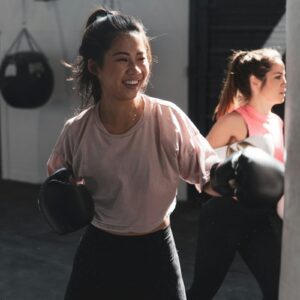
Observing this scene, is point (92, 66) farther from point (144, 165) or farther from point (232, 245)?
point (232, 245)

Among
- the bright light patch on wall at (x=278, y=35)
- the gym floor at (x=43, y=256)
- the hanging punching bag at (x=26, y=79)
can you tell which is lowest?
the gym floor at (x=43, y=256)

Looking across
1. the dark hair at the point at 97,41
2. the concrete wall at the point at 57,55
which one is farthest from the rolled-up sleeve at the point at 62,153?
the concrete wall at the point at 57,55

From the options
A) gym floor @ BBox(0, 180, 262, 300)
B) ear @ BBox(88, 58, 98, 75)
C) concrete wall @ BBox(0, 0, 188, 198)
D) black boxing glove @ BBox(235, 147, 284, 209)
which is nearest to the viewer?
black boxing glove @ BBox(235, 147, 284, 209)

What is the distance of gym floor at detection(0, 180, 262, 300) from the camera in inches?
120

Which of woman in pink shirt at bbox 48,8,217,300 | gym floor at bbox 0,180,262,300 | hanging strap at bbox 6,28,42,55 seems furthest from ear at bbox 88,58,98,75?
hanging strap at bbox 6,28,42,55

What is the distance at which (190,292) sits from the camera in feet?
7.23

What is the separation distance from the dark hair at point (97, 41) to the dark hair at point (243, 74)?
0.71 metres

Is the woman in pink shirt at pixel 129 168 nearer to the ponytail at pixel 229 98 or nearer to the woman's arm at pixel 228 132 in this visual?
the woman's arm at pixel 228 132

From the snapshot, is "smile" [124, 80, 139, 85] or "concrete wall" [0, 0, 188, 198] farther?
"concrete wall" [0, 0, 188, 198]

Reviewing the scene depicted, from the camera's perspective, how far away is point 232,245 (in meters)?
2.13

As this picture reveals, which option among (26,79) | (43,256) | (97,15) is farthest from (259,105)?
(26,79)

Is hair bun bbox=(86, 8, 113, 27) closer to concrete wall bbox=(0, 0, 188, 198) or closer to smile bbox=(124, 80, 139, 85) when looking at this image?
smile bbox=(124, 80, 139, 85)

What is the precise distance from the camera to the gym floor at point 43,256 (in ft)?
10.0

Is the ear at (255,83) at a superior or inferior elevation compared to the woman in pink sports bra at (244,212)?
superior
